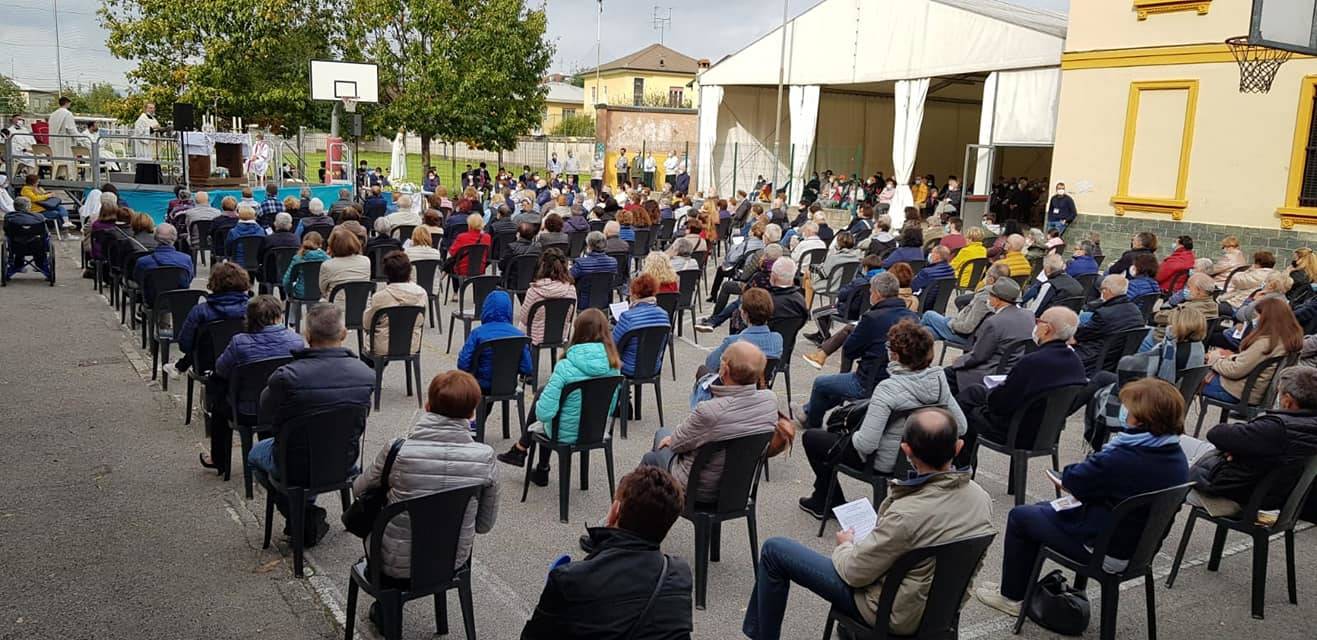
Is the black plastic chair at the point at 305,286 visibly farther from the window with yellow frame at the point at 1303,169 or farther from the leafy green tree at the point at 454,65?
the leafy green tree at the point at 454,65

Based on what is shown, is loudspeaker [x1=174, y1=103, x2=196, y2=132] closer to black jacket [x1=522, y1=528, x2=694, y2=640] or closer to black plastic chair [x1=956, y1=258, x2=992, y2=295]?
black plastic chair [x1=956, y1=258, x2=992, y2=295]

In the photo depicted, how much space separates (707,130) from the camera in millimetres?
26406

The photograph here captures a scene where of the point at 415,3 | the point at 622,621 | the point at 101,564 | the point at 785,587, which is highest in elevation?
the point at 415,3

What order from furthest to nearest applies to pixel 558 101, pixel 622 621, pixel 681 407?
pixel 558 101
pixel 681 407
pixel 622 621

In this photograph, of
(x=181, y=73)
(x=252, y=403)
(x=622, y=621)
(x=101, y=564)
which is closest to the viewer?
(x=622, y=621)

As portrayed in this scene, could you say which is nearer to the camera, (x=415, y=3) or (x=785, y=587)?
(x=785, y=587)

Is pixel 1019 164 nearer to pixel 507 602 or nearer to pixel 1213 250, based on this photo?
pixel 1213 250

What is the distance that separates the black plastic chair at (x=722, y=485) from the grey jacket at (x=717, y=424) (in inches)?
0.9

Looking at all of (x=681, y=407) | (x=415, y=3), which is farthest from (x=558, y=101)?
(x=681, y=407)

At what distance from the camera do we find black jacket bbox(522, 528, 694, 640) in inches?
100

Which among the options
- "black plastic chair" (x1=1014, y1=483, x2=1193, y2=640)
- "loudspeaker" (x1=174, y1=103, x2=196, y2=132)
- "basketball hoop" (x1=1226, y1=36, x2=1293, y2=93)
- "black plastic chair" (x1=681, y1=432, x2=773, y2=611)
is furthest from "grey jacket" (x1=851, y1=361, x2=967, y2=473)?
"loudspeaker" (x1=174, y1=103, x2=196, y2=132)

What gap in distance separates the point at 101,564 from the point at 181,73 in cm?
2527

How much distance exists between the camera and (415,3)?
89.1ft

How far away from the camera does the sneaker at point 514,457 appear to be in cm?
571
